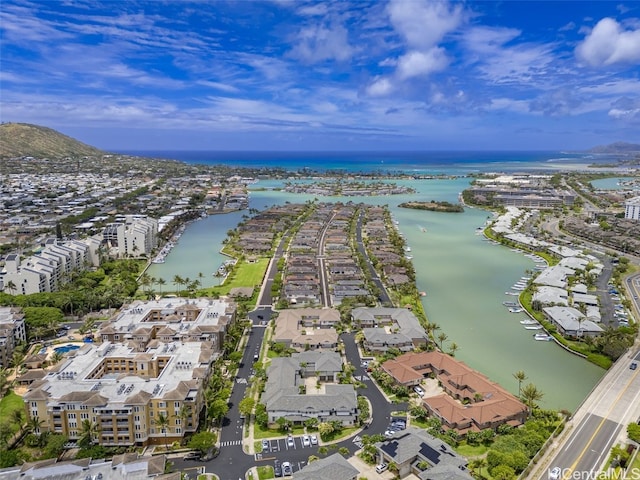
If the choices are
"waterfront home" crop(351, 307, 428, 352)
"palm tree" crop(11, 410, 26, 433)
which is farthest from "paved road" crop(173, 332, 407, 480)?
"palm tree" crop(11, 410, 26, 433)

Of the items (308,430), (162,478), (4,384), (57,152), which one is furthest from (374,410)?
(57,152)

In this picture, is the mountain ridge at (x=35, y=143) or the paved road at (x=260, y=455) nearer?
the paved road at (x=260, y=455)

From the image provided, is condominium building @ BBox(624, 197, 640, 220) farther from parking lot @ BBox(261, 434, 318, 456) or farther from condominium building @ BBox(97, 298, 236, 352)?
parking lot @ BBox(261, 434, 318, 456)

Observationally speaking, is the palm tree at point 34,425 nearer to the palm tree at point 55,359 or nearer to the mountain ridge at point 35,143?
the palm tree at point 55,359

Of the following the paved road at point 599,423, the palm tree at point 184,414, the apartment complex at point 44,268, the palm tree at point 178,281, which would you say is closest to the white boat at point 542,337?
the paved road at point 599,423

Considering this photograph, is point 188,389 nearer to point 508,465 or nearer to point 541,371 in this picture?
point 508,465

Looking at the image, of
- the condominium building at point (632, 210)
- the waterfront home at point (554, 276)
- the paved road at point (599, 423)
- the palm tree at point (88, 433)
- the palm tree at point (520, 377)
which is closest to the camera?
the paved road at point (599, 423)
